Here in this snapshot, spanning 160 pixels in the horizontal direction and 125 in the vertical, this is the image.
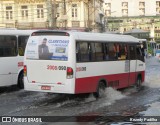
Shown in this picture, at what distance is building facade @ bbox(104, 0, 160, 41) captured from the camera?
419 ft

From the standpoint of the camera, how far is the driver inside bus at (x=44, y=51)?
14531 mm

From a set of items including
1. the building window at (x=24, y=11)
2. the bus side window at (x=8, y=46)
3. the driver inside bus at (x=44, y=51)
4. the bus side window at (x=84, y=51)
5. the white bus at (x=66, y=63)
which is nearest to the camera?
the white bus at (x=66, y=63)

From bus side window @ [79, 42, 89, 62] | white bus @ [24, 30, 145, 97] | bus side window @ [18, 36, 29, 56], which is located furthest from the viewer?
bus side window @ [18, 36, 29, 56]

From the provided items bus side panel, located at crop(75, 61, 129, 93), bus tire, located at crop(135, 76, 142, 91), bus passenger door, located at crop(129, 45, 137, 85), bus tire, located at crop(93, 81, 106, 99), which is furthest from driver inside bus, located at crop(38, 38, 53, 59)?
bus tire, located at crop(135, 76, 142, 91)

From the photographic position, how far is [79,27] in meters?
62.8

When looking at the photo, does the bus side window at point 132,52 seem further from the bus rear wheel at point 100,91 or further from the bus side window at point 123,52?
the bus rear wheel at point 100,91

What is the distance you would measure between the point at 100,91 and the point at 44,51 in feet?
9.47

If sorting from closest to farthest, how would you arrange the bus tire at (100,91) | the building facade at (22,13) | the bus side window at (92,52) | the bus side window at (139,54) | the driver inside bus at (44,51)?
the driver inside bus at (44,51) < the bus side window at (92,52) < the bus tire at (100,91) < the bus side window at (139,54) < the building facade at (22,13)

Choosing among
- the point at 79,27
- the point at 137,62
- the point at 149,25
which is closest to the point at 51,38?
the point at 137,62

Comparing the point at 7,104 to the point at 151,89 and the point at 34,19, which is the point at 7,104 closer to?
the point at 151,89

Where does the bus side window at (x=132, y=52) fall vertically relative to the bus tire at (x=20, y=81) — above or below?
above

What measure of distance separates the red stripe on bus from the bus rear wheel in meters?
0.24

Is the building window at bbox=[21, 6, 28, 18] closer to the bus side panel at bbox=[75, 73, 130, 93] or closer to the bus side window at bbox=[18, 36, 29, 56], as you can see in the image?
the bus side window at bbox=[18, 36, 29, 56]

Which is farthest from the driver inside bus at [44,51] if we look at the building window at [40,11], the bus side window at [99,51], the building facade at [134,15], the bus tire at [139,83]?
the building facade at [134,15]
